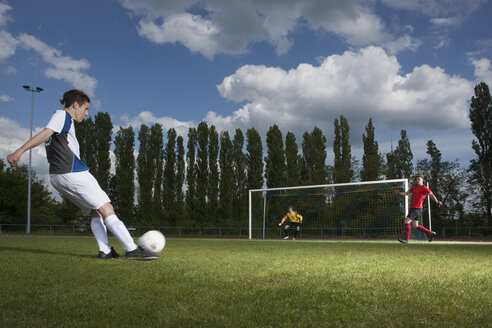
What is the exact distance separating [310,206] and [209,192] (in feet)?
55.2

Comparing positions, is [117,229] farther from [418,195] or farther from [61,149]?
[418,195]

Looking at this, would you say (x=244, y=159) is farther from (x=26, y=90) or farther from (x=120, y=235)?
(x=120, y=235)

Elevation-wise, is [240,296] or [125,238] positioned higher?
[125,238]

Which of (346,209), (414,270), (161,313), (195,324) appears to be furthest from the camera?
(346,209)

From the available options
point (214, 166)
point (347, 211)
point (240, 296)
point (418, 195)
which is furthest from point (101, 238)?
point (214, 166)

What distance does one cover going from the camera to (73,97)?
5.66 metres

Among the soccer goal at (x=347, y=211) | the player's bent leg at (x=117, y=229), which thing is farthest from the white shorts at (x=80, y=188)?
the soccer goal at (x=347, y=211)

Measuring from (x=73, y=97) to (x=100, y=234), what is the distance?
2.05m

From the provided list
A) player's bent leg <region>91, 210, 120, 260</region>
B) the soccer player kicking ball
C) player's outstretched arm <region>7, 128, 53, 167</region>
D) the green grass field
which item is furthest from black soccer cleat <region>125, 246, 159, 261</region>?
player's outstretched arm <region>7, 128, 53, 167</region>

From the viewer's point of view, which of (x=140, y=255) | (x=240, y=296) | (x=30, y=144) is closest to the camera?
(x=240, y=296)

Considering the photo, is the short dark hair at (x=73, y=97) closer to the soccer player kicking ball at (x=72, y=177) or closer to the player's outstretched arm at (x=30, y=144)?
the soccer player kicking ball at (x=72, y=177)

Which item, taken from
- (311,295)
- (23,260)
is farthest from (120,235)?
(311,295)

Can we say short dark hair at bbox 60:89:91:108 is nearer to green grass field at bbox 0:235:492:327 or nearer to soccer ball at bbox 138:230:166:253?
soccer ball at bbox 138:230:166:253

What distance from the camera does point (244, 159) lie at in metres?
42.3
